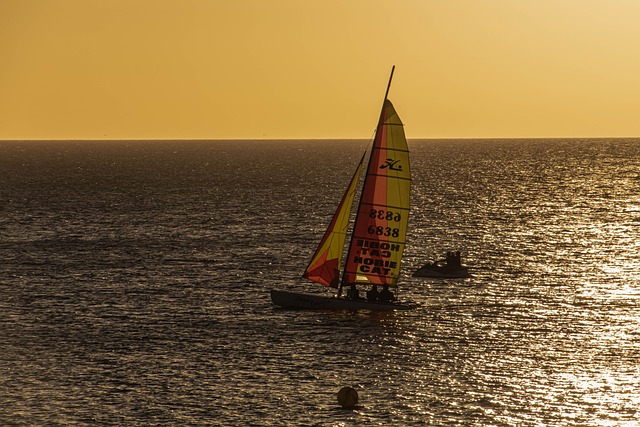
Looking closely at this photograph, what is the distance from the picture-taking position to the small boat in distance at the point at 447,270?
97.9 metres

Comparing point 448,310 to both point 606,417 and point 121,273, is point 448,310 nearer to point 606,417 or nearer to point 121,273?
point 606,417

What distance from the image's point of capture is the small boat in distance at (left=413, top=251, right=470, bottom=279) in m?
97.9

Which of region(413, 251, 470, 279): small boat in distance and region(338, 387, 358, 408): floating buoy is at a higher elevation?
region(413, 251, 470, 279): small boat in distance


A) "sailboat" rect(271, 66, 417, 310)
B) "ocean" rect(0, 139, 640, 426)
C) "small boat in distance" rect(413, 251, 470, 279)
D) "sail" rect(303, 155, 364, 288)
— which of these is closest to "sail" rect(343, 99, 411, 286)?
"sailboat" rect(271, 66, 417, 310)

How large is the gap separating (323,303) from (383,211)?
8872 millimetres

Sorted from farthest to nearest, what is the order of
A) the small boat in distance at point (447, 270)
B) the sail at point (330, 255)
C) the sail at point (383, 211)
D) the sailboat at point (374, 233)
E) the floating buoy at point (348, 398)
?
1. the small boat in distance at point (447, 270)
2. the sail at point (330, 255)
3. the sailboat at point (374, 233)
4. the sail at point (383, 211)
5. the floating buoy at point (348, 398)

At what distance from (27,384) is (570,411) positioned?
31482mm

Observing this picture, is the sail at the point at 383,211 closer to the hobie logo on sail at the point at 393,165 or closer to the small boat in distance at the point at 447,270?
the hobie logo on sail at the point at 393,165

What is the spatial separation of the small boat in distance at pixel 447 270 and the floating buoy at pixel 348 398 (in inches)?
1719

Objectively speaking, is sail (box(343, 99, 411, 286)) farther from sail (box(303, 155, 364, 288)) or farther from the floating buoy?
the floating buoy

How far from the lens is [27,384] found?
59312mm

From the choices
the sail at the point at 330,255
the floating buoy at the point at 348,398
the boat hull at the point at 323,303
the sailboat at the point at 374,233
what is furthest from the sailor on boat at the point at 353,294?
the floating buoy at the point at 348,398

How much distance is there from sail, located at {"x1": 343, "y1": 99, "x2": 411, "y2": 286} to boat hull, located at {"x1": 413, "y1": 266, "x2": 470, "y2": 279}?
2084cm

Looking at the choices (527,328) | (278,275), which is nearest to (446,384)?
(527,328)
